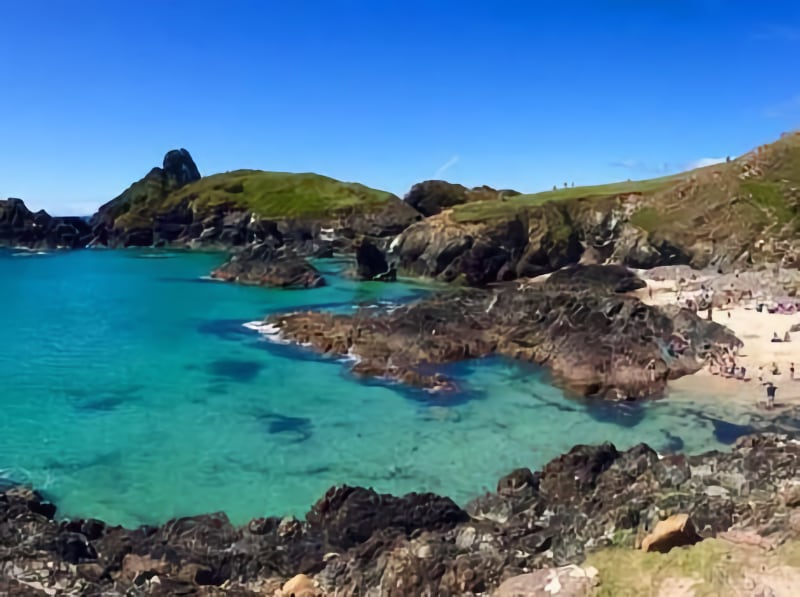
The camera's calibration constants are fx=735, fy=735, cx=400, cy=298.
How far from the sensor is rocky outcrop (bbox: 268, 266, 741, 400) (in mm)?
33281

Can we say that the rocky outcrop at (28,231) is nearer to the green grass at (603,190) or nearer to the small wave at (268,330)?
the green grass at (603,190)

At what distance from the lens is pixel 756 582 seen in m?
10.9

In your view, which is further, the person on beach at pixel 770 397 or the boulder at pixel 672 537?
the person on beach at pixel 770 397

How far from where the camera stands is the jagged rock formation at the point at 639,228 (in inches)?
2689

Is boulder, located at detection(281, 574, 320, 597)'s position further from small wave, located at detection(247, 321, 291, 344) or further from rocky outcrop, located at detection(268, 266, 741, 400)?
small wave, located at detection(247, 321, 291, 344)

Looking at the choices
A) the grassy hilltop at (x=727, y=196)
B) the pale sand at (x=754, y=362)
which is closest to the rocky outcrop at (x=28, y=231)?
the grassy hilltop at (x=727, y=196)

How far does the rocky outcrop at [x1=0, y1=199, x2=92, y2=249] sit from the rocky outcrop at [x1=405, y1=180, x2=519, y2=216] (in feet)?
193

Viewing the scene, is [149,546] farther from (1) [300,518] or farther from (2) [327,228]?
(2) [327,228]

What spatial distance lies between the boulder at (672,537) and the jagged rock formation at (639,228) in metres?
56.9

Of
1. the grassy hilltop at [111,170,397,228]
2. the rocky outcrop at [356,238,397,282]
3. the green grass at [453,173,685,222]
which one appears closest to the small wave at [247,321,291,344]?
the rocky outcrop at [356,238,397,282]

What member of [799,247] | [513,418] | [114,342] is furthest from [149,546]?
[799,247]

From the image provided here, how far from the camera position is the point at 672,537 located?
12148 mm

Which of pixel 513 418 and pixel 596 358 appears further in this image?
pixel 596 358

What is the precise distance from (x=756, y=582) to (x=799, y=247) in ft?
201
